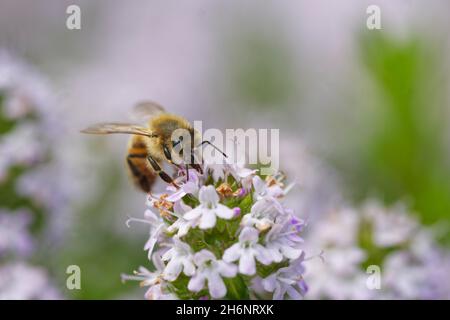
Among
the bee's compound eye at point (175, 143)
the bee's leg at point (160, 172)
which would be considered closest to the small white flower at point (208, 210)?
the bee's leg at point (160, 172)

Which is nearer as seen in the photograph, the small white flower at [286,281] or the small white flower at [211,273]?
the small white flower at [211,273]

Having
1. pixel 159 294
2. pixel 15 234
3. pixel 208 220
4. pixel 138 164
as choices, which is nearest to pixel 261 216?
pixel 208 220

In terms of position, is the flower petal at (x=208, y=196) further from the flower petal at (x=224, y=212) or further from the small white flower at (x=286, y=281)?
the small white flower at (x=286, y=281)

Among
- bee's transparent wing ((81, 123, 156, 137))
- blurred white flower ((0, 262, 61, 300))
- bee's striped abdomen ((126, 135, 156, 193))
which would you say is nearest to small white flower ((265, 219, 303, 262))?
bee's transparent wing ((81, 123, 156, 137))

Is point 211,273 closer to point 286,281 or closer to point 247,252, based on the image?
point 247,252

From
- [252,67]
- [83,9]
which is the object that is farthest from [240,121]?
[83,9]
